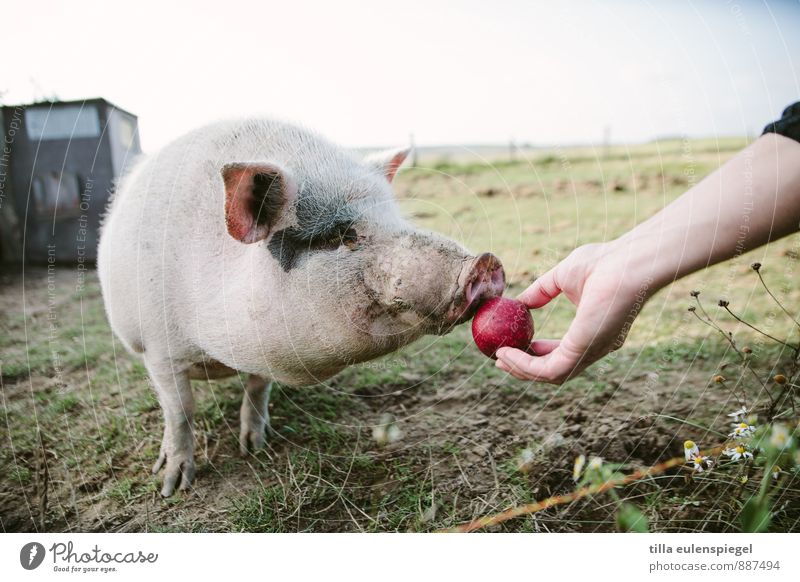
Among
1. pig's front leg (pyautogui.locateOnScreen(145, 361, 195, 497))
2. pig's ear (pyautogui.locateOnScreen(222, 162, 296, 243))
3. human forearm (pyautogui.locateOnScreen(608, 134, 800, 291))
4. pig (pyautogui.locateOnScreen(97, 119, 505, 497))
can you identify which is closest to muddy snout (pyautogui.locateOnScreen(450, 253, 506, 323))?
pig (pyautogui.locateOnScreen(97, 119, 505, 497))

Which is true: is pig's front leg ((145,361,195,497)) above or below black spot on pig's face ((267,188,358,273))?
below

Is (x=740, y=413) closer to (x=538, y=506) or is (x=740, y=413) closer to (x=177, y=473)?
(x=538, y=506)

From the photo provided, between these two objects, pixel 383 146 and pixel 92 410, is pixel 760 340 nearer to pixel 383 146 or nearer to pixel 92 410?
pixel 383 146

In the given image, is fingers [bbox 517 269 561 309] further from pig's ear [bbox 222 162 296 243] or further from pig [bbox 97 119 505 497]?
pig's ear [bbox 222 162 296 243]

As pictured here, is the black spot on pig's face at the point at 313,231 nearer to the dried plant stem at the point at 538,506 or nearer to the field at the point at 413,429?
the field at the point at 413,429

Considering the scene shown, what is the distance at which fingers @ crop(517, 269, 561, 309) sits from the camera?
1.67 m

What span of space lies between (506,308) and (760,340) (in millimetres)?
1548

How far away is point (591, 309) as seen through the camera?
144cm

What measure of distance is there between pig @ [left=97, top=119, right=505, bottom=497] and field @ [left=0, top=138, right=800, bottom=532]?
0.20 meters

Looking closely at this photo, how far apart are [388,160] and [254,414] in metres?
1.05

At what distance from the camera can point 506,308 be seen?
1503mm

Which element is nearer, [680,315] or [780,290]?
[780,290]

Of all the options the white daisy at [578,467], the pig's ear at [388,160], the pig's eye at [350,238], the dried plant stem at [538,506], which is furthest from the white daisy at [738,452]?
the pig's ear at [388,160]
